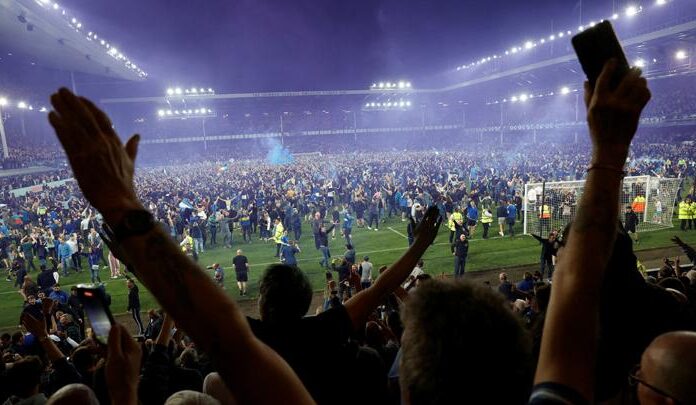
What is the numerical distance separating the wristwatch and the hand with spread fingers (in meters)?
0.02

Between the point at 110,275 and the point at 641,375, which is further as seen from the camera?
the point at 110,275

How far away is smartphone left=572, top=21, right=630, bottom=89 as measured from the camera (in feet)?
4.31

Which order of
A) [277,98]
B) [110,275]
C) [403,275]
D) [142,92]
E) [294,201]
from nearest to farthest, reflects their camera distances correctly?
[403,275] → [110,275] → [294,201] → [142,92] → [277,98]

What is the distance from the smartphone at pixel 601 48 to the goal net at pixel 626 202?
17.6m

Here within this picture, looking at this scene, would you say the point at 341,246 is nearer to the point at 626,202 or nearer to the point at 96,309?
the point at 626,202

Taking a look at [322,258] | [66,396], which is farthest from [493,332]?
[322,258]

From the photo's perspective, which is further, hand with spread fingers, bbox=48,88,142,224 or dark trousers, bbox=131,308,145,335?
dark trousers, bbox=131,308,145,335

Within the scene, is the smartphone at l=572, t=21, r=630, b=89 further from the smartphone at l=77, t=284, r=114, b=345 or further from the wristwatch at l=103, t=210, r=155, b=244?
the smartphone at l=77, t=284, r=114, b=345

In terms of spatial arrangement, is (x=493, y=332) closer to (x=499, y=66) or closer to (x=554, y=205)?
(x=554, y=205)

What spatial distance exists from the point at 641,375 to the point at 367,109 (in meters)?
81.4

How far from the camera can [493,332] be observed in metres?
1.11

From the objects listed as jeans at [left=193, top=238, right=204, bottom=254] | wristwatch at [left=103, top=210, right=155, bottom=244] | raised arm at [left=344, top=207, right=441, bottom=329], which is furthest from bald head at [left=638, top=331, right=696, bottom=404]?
jeans at [left=193, top=238, right=204, bottom=254]

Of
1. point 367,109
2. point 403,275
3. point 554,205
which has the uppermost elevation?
point 367,109

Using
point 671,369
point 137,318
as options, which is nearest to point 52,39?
point 137,318
